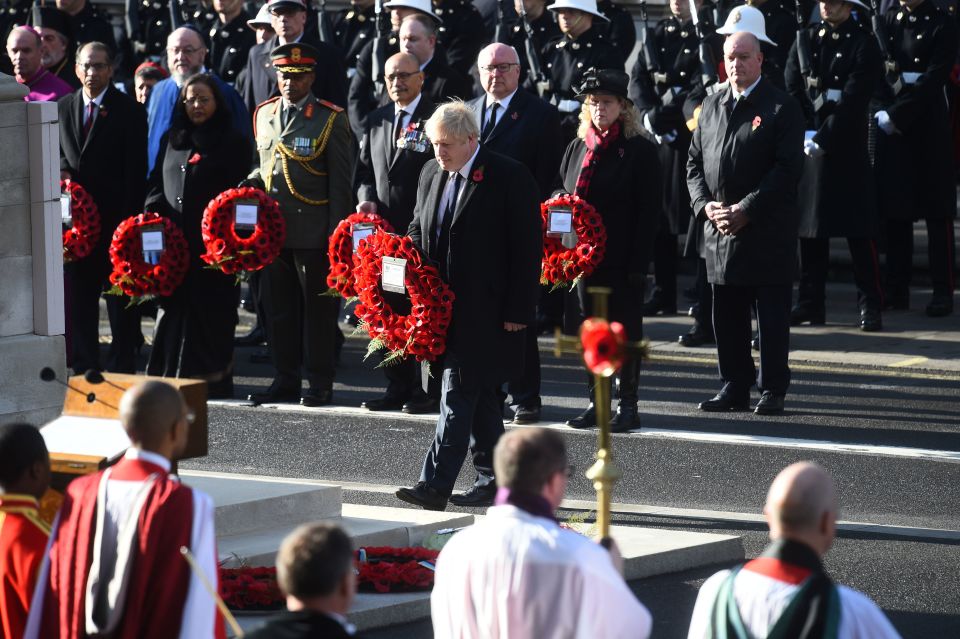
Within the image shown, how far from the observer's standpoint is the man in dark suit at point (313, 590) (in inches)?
168

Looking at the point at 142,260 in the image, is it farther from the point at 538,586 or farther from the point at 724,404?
the point at 538,586

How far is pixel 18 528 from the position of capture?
5500 mm

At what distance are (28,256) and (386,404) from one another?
3.88m

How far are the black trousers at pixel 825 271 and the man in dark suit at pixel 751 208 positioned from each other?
299 centimetres

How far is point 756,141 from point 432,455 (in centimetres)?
372

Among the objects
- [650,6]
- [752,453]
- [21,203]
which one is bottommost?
[752,453]

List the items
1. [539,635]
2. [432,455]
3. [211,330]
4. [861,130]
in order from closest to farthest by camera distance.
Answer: [539,635], [432,455], [211,330], [861,130]

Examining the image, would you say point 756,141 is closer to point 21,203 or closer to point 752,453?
point 752,453

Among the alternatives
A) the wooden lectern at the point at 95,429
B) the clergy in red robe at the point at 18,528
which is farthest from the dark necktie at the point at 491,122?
the clergy in red robe at the point at 18,528

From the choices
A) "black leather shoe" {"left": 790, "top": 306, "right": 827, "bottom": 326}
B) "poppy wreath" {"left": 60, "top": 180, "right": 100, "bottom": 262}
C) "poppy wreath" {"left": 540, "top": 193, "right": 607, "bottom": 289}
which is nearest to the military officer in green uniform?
"poppy wreath" {"left": 60, "top": 180, "right": 100, "bottom": 262}

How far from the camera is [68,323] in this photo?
13.5 metres

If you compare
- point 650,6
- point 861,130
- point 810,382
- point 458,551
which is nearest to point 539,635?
point 458,551

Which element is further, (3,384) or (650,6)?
(650,6)

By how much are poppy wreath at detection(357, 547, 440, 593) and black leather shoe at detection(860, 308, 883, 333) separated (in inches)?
299
